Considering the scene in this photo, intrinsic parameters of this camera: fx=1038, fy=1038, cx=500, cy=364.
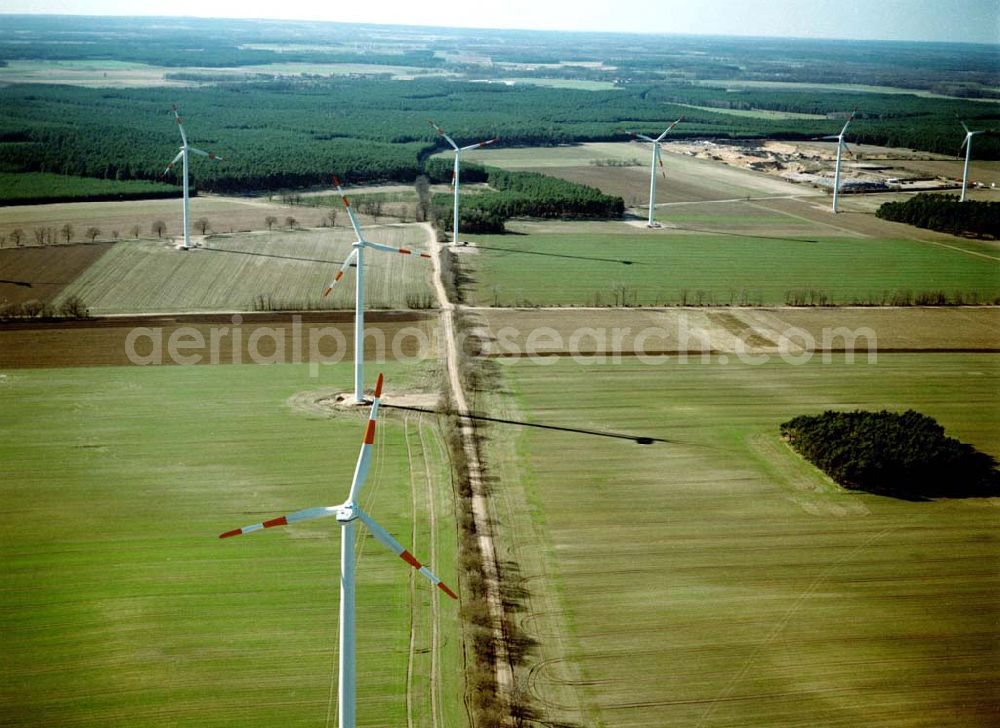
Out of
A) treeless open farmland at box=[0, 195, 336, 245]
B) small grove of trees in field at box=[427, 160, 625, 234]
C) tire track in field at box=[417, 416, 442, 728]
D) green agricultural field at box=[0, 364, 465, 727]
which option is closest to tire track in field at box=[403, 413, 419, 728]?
green agricultural field at box=[0, 364, 465, 727]

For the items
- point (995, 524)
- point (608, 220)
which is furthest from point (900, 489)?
point (608, 220)

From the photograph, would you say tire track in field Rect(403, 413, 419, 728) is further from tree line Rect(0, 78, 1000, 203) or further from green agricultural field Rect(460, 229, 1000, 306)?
tree line Rect(0, 78, 1000, 203)

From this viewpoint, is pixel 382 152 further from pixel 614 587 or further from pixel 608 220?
pixel 614 587

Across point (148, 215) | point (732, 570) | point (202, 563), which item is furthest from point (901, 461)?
point (148, 215)

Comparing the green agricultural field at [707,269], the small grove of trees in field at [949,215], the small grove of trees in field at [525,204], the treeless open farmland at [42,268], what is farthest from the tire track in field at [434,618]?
the small grove of trees in field at [949,215]

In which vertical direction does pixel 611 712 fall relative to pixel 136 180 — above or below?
below

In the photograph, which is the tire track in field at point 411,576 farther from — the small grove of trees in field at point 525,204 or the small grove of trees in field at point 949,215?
the small grove of trees in field at point 949,215
